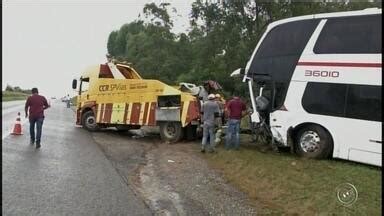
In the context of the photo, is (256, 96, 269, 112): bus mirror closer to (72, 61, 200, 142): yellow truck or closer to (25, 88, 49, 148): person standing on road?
(72, 61, 200, 142): yellow truck

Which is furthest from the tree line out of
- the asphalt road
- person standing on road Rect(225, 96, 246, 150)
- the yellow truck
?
the asphalt road

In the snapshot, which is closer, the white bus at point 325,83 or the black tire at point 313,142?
the white bus at point 325,83

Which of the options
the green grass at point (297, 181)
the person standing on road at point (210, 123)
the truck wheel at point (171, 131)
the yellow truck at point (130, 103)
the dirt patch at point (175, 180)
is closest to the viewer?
the dirt patch at point (175, 180)

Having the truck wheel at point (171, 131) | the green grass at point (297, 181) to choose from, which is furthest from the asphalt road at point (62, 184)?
the truck wheel at point (171, 131)

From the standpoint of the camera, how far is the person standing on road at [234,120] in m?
14.7

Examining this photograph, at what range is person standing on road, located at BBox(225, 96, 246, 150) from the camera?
48.3 ft

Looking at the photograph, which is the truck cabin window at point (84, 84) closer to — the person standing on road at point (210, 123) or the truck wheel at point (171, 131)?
the truck wheel at point (171, 131)

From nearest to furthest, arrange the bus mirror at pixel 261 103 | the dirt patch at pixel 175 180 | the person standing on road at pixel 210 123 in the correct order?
the dirt patch at pixel 175 180, the bus mirror at pixel 261 103, the person standing on road at pixel 210 123

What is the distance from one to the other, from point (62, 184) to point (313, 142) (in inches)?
249

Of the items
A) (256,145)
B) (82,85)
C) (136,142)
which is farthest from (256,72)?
(82,85)

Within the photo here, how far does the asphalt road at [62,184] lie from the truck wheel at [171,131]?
332cm

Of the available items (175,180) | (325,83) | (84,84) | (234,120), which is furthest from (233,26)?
(175,180)

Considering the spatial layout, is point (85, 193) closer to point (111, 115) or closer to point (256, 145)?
point (256, 145)

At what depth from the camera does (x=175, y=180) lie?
33.5 feet
